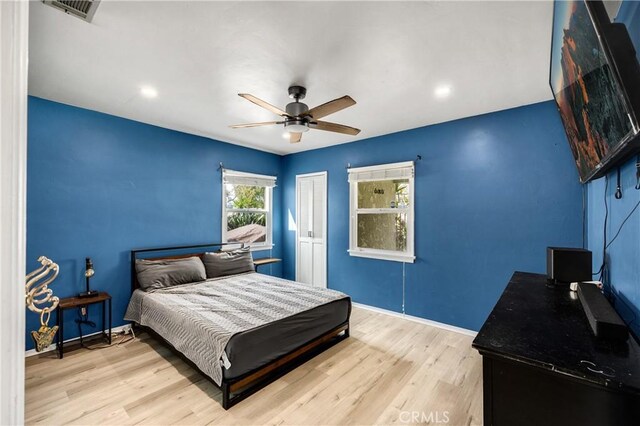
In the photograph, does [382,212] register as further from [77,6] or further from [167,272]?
[77,6]

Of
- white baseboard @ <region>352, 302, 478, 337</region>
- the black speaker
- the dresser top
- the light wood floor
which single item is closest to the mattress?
the light wood floor

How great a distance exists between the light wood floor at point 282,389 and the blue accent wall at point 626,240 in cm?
127

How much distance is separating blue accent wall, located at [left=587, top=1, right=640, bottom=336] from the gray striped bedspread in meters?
2.19

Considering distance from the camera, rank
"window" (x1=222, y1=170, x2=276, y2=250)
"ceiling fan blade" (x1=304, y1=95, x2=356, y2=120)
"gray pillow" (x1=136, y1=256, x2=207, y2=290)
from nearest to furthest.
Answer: "ceiling fan blade" (x1=304, y1=95, x2=356, y2=120) → "gray pillow" (x1=136, y1=256, x2=207, y2=290) → "window" (x1=222, y1=170, x2=276, y2=250)

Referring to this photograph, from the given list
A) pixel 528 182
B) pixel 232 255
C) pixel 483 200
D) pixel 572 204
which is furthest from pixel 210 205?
pixel 572 204

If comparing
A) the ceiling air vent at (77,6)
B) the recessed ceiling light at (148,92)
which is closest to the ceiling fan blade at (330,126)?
the recessed ceiling light at (148,92)

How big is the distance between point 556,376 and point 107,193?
4.19m

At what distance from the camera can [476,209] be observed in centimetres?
338

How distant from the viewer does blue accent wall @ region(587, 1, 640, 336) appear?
3.03 ft

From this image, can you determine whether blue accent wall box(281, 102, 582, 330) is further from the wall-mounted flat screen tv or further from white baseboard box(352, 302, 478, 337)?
the wall-mounted flat screen tv

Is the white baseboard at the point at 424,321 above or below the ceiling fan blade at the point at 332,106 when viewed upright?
below

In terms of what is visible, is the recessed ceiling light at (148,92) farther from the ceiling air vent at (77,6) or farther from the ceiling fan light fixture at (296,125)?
the ceiling fan light fixture at (296,125)

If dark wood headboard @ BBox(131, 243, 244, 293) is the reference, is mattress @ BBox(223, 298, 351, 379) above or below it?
below

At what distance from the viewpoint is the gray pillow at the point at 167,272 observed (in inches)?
134
